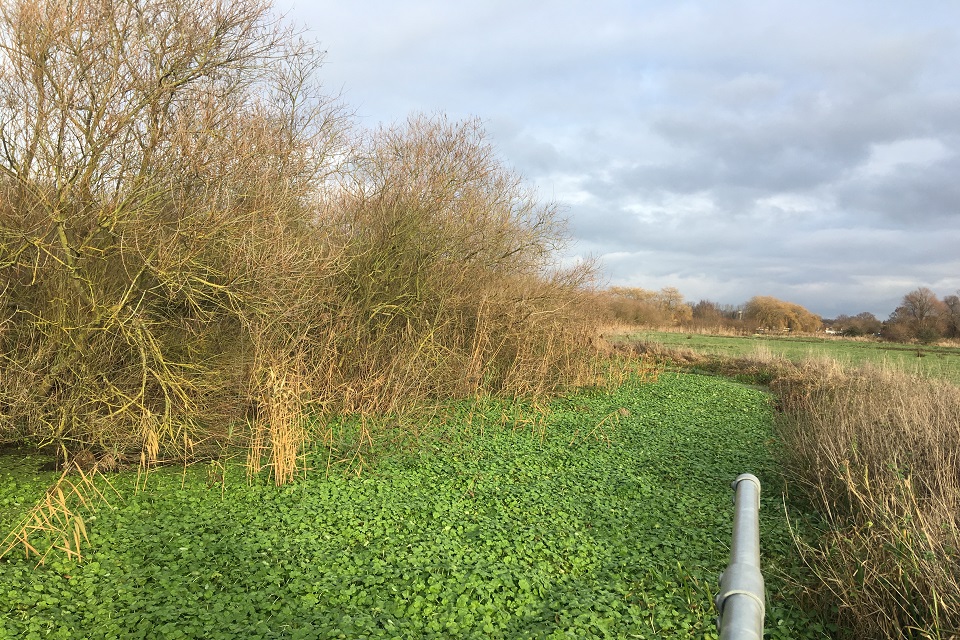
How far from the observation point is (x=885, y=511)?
4020 mm

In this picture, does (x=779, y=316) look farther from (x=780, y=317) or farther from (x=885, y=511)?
(x=885, y=511)

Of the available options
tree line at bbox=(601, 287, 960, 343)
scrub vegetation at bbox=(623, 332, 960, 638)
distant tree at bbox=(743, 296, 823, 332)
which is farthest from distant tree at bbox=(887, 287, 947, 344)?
scrub vegetation at bbox=(623, 332, 960, 638)

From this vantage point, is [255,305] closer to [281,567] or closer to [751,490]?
[281,567]

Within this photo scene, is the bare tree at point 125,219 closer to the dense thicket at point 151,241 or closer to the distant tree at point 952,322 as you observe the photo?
the dense thicket at point 151,241

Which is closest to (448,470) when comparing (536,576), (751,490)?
(536,576)

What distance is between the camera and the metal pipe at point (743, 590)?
102 centimetres

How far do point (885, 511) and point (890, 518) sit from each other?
2.8 inches

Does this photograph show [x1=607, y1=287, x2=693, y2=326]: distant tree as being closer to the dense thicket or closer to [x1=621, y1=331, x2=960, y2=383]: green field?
[x1=621, y1=331, x2=960, y2=383]: green field

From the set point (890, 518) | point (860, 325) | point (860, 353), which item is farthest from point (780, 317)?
point (890, 518)

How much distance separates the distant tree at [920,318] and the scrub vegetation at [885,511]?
106 feet

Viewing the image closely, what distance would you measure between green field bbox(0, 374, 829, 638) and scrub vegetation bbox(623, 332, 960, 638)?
31cm

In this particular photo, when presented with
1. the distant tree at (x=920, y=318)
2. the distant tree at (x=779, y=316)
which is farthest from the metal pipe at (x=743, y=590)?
the distant tree at (x=779, y=316)

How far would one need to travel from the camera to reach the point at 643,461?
7.50 metres

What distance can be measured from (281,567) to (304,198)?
5.37 metres
